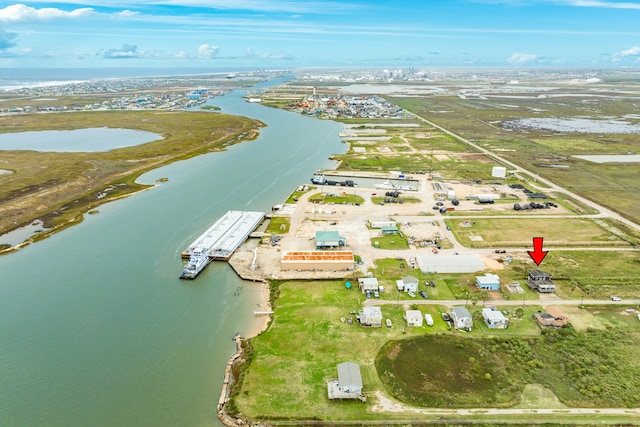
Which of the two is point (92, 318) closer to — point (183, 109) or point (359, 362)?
point (359, 362)

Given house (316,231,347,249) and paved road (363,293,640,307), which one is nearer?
paved road (363,293,640,307)

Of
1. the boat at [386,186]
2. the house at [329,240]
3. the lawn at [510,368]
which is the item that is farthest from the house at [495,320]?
the boat at [386,186]

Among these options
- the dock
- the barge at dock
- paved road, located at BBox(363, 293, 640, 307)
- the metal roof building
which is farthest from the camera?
the dock

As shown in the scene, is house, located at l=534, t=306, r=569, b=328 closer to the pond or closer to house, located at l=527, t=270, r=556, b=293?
house, located at l=527, t=270, r=556, b=293

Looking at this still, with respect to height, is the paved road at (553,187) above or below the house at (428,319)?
above

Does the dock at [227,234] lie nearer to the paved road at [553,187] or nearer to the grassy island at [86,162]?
the grassy island at [86,162]

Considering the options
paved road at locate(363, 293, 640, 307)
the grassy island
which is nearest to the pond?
the grassy island

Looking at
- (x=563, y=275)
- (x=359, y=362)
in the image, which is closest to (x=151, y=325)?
(x=359, y=362)
